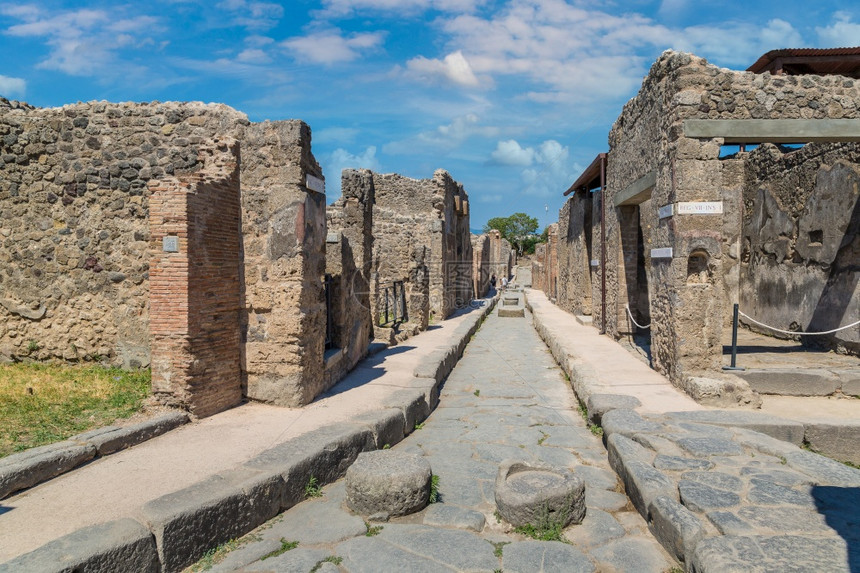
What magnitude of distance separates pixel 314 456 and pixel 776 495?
10.6ft

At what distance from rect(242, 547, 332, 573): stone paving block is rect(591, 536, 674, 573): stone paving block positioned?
5.54 feet

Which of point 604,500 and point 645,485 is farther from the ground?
point 645,485

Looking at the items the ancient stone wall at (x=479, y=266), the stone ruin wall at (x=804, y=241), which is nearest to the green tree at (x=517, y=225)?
the ancient stone wall at (x=479, y=266)

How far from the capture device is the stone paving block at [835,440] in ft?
17.2

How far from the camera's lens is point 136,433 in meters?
4.62

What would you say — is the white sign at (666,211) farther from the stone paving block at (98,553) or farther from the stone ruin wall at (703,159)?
the stone paving block at (98,553)

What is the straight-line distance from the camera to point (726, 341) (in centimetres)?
1023

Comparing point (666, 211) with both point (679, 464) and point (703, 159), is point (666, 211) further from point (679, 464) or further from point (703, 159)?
point (679, 464)

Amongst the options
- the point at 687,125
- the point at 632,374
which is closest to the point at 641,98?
the point at 687,125

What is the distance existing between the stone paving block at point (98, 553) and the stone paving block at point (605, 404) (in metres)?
4.53

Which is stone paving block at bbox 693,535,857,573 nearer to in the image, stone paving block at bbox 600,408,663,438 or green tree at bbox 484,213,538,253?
stone paving block at bbox 600,408,663,438

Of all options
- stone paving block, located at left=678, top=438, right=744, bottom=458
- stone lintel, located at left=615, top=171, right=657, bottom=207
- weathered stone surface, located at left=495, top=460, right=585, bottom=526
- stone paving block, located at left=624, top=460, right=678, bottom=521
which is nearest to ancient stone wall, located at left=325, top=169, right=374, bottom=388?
weathered stone surface, located at left=495, top=460, right=585, bottom=526

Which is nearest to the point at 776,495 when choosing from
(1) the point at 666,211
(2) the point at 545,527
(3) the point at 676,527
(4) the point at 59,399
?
(3) the point at 676,527

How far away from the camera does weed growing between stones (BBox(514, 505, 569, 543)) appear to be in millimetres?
3582
